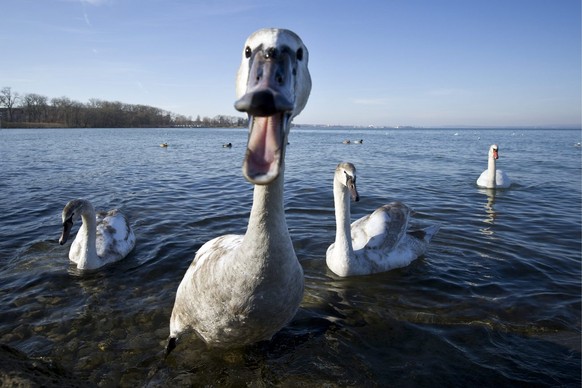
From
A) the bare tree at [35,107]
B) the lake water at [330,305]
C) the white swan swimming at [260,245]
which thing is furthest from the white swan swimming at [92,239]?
the bare tree at [35,107]

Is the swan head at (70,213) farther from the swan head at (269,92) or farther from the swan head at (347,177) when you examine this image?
the swan head at (269,92)

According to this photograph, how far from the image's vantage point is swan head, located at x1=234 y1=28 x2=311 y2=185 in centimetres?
175

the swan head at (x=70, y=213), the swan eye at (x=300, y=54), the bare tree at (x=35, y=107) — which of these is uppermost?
the bare tree at (x=35, y=107)

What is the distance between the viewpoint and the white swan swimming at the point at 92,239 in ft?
23.0

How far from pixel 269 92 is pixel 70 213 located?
264 inches

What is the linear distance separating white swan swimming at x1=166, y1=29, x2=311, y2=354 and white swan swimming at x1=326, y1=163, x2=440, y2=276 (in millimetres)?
3183

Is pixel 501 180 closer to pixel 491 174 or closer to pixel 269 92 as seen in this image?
pixel 491 174

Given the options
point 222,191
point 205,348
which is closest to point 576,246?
point 205,348

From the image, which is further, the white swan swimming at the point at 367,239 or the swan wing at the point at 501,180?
the swan wing at the point at 501,180

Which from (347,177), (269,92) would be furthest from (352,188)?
(269,92)

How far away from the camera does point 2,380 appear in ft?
7.60

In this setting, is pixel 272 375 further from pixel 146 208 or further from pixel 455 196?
pixel 455 196

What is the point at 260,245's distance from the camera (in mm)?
→ 2891

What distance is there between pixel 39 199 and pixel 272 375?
1201 cm
